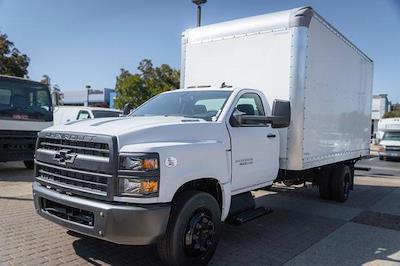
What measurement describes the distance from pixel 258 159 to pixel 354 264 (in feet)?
5.93

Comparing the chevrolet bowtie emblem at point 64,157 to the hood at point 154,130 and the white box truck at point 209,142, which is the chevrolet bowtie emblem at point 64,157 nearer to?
the white box truck at point 209,142

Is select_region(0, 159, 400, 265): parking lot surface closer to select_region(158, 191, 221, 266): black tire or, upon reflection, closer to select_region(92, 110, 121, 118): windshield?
select_region(158, 191, 221, 266): black tire

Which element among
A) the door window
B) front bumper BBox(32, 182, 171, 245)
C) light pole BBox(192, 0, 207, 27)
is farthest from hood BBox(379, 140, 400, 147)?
front bumper BBox(32, 182, 171, 245)

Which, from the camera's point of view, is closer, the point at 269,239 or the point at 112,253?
the point at 112,253

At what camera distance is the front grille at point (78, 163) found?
395 cm

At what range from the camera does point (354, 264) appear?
16.7 feet

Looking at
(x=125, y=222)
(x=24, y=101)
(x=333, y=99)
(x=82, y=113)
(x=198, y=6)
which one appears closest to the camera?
(x=125, y=222)

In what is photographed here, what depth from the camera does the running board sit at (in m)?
5.24

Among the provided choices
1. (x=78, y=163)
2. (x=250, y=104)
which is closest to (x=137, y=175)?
(x=78, y=163)

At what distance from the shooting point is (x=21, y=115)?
11266 millimetres

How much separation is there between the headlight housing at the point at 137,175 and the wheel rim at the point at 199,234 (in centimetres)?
72

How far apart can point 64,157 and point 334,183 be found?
6500mm

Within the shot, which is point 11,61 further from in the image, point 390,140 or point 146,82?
point 390,140

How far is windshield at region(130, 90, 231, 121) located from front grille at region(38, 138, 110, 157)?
1.54 meters
